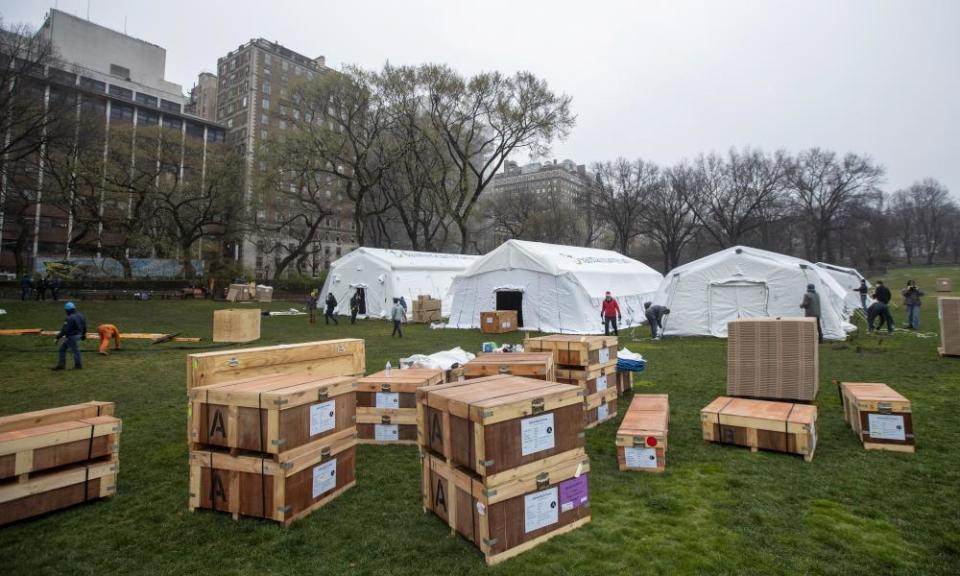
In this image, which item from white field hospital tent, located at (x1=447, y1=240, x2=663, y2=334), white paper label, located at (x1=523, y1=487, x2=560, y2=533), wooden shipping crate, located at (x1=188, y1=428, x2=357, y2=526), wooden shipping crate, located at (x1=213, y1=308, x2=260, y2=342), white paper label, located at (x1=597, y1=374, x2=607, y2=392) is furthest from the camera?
white field hospital tent, located at (x1=447, y1=240, x2=663, y2=334)

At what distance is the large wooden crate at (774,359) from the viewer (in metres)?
7.91

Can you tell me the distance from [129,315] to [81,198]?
19510 millimetres

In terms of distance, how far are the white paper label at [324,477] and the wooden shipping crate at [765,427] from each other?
183 inches

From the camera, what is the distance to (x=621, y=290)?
23688 millimetres

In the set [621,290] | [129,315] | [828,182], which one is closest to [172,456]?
[621,290]

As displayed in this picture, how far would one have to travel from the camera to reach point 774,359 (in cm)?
815

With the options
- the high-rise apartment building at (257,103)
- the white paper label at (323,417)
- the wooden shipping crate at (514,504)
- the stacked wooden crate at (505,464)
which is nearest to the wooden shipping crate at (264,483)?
the white paper label at (323,417)

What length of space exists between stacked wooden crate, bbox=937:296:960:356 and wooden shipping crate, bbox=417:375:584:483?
43.6 feet

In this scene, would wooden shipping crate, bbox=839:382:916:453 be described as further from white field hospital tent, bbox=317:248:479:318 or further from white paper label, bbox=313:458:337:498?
white field hospital tent, bbox=317:248:479:318

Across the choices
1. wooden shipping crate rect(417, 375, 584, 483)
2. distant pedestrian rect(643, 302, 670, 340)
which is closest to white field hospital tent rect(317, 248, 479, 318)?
distant pedestrian rect(643, 302, 670, 340)

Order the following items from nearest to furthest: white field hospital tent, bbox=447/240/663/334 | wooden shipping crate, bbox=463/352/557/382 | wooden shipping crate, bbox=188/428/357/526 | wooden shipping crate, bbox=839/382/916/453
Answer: wooden shipping crate, bbox=188/428/357/526, wooden shipping crate, bbox=839/382/916/453, wooden shipping crate, bbox=463/352/557/382, white field hospital tent, bbox=447/240/663/334

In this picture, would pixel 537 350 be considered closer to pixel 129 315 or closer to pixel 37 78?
pixel 129 315

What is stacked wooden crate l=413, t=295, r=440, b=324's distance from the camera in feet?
83.2

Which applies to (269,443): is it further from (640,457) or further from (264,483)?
(640,457)
